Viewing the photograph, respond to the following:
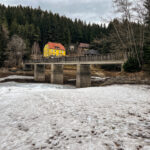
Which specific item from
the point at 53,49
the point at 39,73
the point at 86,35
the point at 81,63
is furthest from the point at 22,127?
the point at 86,35

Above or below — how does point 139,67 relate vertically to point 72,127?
above

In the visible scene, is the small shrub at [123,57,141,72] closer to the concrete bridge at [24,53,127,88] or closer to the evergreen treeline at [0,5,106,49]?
the concrete bridge at [24,53,127,88]

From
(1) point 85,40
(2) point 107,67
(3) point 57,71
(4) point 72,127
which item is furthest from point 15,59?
(1) point 85,40

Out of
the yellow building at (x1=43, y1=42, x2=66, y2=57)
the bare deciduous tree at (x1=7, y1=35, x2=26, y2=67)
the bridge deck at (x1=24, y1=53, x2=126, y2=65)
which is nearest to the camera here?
the bridge deck at (x1=24, y1=53, x2=126, y2=65)

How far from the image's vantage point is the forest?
53.1 ft

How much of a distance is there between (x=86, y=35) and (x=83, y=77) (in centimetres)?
8136

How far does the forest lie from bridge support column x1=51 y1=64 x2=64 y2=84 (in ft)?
46.0

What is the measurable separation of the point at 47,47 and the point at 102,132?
7393cm

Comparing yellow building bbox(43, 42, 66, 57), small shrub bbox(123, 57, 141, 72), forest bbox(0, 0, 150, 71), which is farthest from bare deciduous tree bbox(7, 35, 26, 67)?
small shrub bbox(123, 57, 141, 72)

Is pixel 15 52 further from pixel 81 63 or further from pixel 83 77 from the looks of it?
pixel 83 77

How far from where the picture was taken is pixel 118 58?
19047mm

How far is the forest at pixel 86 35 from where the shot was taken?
1618cm

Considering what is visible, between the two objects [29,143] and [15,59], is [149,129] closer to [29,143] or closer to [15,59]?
[29,143]

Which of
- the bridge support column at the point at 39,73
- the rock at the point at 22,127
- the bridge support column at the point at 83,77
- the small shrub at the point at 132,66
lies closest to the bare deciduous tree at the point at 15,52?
the bridge support column at the point at 39,73
